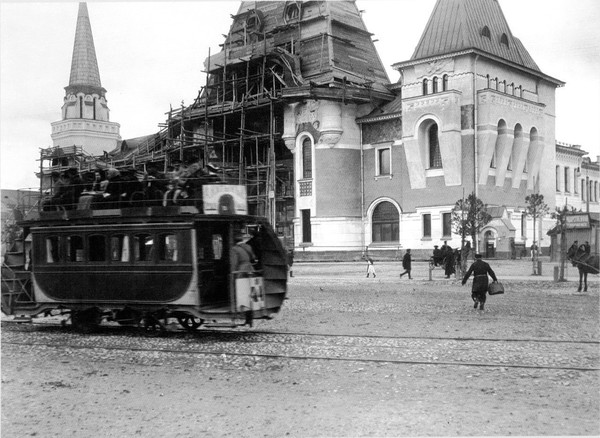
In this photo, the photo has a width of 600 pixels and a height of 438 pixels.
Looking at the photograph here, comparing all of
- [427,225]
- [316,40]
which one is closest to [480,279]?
[427,225]

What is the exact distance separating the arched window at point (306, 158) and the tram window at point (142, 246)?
40.4 meters

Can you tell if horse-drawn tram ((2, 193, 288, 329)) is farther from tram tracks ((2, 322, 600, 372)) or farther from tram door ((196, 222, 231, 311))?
tram tracks ((2, 322, 600, 372))

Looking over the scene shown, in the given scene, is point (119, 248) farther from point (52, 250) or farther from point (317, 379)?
point (317, 379)

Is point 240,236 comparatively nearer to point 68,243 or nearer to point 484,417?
point 68,243

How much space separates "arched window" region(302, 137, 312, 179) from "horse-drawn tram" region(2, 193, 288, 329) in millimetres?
39434

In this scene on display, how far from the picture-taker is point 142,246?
14.3 metres

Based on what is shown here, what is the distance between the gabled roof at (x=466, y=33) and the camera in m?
44.7

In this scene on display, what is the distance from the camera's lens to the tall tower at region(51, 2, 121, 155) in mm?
11305

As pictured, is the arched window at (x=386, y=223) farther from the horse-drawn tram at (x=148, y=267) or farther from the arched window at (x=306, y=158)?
the horse-drawn tram at (x=148, y=267)

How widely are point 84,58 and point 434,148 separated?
39.6m

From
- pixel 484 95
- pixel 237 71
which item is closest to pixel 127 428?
pixel 484 95

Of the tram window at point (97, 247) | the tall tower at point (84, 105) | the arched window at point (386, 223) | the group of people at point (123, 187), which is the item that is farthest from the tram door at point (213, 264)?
the arched window at point (386, 223)

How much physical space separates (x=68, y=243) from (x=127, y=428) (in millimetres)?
7966

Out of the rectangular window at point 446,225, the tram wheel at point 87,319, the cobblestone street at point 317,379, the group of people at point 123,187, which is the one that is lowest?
the cobblestone street at point 317,379
